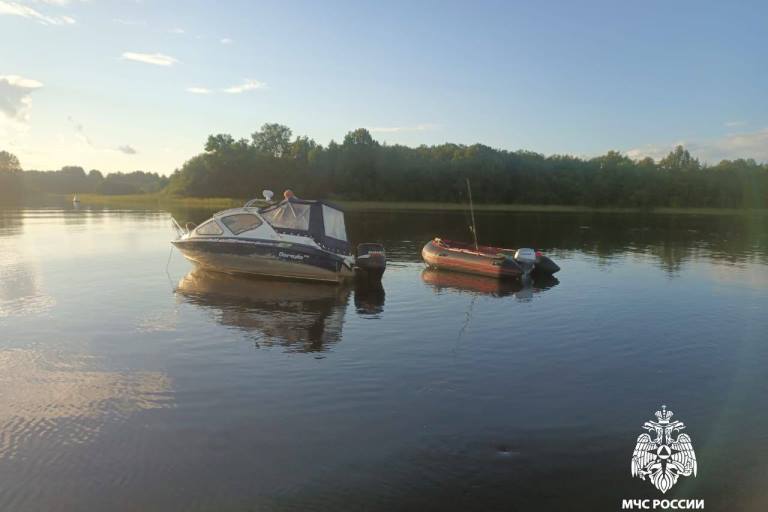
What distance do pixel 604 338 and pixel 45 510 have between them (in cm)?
1374

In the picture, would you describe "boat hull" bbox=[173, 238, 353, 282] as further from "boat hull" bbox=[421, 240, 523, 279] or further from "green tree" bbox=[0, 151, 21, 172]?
"green tree" bbox=[0, 151, 21, 172]

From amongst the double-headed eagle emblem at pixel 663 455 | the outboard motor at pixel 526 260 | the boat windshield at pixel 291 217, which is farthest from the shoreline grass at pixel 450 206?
the double-headed eagle emblem at pixel 663 455

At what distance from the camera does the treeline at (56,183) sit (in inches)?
4855

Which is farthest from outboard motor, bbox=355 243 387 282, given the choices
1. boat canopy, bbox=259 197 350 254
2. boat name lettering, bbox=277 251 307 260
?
boat name lettering, bbox=277 251 307 260

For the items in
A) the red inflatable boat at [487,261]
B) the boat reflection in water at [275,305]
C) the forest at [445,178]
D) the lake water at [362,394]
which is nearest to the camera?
the lake water at [362,394]

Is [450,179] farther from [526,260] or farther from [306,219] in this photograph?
[306,219]

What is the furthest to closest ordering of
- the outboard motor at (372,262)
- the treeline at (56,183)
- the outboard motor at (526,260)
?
the treeline at (56,183) < the outboard motor at (526,260) < the outboard motor at (372,262)

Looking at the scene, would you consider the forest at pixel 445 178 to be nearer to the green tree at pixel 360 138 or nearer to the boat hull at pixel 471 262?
the green tree at pixel 360 138

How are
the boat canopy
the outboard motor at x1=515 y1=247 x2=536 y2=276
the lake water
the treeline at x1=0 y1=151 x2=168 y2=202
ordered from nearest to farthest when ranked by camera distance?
the lake water → the boat canopy → the outboard motor at x1=515 y1=247 x2=536 y2=276 → the treeline at x1=0 y1=151 x2=168 y2=202

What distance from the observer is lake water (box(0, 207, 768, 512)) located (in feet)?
24.7

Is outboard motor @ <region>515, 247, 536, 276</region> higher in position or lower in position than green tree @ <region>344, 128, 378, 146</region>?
lower

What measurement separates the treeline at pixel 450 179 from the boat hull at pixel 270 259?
87.2 m

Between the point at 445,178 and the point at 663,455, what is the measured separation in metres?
109

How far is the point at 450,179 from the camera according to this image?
11544 cm
